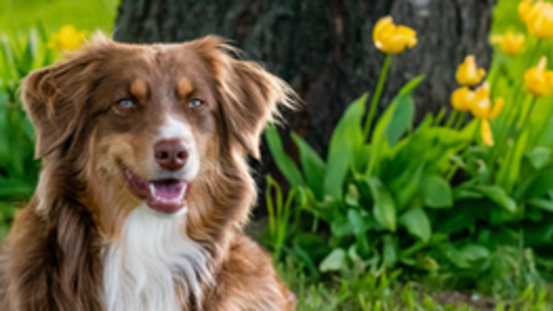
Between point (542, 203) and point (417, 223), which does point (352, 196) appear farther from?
point (542, 203)

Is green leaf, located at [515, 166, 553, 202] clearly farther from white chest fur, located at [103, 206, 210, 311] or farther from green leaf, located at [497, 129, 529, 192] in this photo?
white chest fur, located at [103, 206, 210, 311]

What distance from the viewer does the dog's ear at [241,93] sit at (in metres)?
3.05

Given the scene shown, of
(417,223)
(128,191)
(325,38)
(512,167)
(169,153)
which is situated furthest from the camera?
(325,38)

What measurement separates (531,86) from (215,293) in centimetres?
228

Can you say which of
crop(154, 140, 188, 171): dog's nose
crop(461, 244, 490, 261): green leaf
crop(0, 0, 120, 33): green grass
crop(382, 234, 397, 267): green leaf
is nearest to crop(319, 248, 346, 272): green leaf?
crop(382, 234, 397, 267): green leaf

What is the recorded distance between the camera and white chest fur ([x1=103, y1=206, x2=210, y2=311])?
Answer: 2863mm

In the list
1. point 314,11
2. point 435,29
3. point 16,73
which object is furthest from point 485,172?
point 16,73

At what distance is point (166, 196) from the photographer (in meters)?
2.79

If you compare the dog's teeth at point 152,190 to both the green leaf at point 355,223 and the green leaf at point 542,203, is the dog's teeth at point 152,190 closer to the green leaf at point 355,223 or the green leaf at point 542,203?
the green leaf at point 355,223

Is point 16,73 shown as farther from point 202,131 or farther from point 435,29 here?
point 435,29

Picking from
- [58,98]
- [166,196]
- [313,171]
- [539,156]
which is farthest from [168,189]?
[539,156]

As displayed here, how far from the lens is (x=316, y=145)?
4785 millimetres

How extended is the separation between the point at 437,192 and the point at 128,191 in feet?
7.04

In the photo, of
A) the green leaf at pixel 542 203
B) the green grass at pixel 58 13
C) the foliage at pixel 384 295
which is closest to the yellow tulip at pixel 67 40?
the foliage at pixel 384 295
